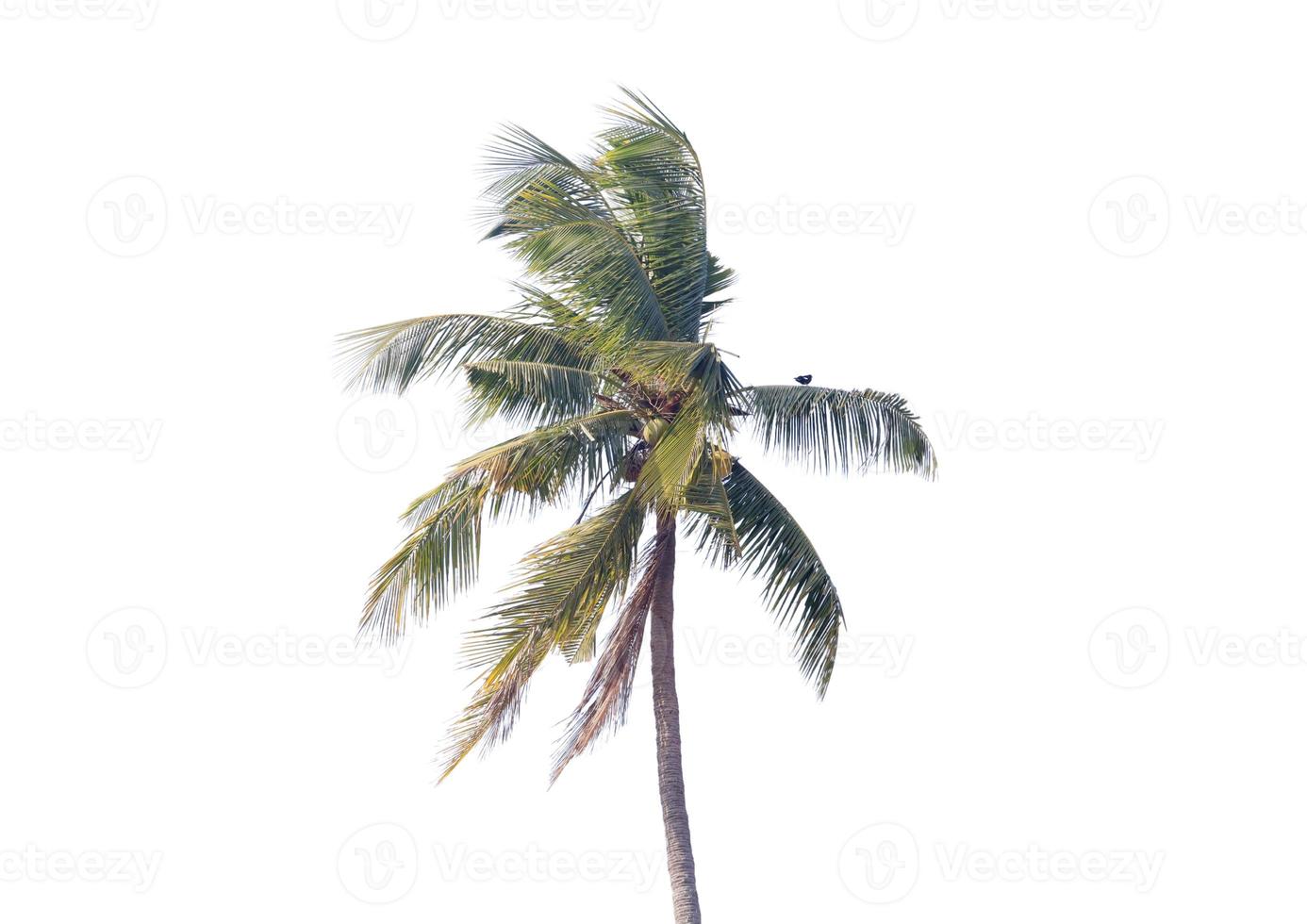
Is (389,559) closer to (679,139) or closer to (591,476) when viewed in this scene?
(591,476)

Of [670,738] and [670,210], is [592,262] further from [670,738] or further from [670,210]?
[670,738]

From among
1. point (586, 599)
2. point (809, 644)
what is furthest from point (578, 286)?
point (809, 644)

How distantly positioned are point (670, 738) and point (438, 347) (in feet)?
17.3

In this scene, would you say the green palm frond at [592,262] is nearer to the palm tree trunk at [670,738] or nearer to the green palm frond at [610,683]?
the palm tree trunk at [670,738]

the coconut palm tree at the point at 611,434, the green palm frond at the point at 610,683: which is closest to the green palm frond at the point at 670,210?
the coconut palm tree at the point at 611,434

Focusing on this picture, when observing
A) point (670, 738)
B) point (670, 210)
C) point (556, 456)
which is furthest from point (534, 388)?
point (670, 738)

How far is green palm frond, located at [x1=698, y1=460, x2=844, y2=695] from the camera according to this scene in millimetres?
19062

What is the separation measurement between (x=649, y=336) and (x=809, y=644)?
3965 millimetres

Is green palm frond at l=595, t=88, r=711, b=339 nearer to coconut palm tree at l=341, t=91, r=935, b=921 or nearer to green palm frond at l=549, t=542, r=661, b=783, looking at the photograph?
coconut palm tree at l=341, t=91, r=935, b=921

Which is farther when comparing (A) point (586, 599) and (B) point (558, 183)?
(B) point (558, 183)

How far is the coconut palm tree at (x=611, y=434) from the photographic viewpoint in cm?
1820

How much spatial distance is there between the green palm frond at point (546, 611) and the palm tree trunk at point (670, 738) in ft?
1.78

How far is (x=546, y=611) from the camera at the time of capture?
17906mm

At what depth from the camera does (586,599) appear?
18.1 metres
